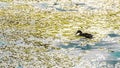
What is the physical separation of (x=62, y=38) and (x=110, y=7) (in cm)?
1728

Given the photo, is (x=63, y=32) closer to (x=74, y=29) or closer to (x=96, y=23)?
(x=74, y=29)

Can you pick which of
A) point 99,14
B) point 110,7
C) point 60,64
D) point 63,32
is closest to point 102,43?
point 63,32

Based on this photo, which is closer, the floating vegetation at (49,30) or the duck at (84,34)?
the floating vegetation at (49,30)

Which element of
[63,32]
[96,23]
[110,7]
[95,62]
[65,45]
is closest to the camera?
[95,62]

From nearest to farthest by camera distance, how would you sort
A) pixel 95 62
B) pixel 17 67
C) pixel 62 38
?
1. pixel 17 67
2. pixel 95 62
3. pixel 62 38

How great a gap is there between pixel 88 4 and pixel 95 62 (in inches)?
943

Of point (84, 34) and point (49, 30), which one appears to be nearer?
point (84, 34)

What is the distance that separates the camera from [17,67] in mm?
23219

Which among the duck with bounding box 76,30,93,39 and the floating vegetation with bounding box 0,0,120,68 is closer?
the floating vegetation with bounding box 0,0,120,68

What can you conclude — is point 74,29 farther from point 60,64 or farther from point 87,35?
point 60,64

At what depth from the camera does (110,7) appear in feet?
153

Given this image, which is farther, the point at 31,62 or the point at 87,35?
the point at 87,35

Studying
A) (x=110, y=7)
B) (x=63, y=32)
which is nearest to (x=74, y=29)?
(x=63, y=32)

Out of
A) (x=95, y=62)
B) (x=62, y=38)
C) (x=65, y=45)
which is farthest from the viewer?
(x=62, y=38)
